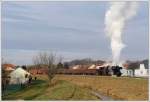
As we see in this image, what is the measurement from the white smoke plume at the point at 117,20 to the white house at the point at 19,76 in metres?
1.02

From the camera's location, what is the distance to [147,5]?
15.9 ft

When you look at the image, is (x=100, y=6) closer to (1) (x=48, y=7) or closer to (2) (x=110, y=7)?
(2) (x=110, y=7)

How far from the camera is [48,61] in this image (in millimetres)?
4930

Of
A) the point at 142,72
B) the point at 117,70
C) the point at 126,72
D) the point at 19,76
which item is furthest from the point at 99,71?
the point at 19,76

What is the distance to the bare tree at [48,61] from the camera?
16.0 ft

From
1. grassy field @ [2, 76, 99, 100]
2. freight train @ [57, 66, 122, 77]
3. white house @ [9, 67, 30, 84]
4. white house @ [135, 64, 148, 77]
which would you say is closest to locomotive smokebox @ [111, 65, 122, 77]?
freight train @ [57, 66, 122, 77]

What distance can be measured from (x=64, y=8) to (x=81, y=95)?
1.00m

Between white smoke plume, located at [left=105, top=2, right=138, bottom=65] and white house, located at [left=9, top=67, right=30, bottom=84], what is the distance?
1020mm

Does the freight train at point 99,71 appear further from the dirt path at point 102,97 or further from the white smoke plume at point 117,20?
the dirt path at point 102,97

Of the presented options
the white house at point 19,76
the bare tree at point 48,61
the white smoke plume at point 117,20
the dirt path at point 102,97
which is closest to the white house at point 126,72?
the white smoke plume at point 117,20

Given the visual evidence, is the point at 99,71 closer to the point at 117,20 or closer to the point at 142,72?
the point at 142,72

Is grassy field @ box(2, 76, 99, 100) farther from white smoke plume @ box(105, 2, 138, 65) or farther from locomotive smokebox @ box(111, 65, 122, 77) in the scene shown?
white smoke plume @ box(105, 2, 138, 65)

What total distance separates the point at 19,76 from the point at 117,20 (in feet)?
4.21

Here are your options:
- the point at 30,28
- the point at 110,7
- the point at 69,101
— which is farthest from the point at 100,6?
the point at 69,101
